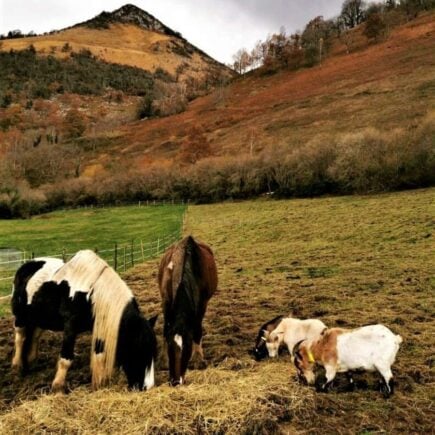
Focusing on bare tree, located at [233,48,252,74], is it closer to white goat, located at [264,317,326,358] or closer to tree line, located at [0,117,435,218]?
tree line, located at [0,117,435,218]

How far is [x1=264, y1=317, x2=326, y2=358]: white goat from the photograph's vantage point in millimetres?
7059

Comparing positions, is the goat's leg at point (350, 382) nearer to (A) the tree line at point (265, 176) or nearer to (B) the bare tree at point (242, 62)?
(A) the tree line at point (265, 176)

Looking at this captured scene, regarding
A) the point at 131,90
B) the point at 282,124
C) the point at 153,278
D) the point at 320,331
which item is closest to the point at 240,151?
the point at 282,124

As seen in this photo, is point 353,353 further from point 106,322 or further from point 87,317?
point 87,317

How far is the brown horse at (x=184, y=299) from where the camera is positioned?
569 centimetres

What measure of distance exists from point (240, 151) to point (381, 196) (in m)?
31.6

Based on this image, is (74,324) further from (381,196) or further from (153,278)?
(381,196)

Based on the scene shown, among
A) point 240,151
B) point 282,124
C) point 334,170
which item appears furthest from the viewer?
point 282,124

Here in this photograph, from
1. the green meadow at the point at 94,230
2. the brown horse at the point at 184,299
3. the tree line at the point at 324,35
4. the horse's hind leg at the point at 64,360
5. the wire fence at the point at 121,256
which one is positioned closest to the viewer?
the brown horse at the point at 184,299

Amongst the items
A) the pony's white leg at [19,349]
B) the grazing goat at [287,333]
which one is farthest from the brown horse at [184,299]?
the pony's white leg at [19,349]

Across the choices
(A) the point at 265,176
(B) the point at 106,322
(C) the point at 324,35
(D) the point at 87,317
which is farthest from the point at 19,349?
(C) the point at 324,35

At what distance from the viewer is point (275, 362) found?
23.2ft

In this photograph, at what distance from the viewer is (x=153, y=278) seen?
1644cm

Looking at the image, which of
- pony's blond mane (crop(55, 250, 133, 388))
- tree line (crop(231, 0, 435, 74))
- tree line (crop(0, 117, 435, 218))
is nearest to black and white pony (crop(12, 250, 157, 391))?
pony's blond mane (crop(55, 250, 133, 388))
